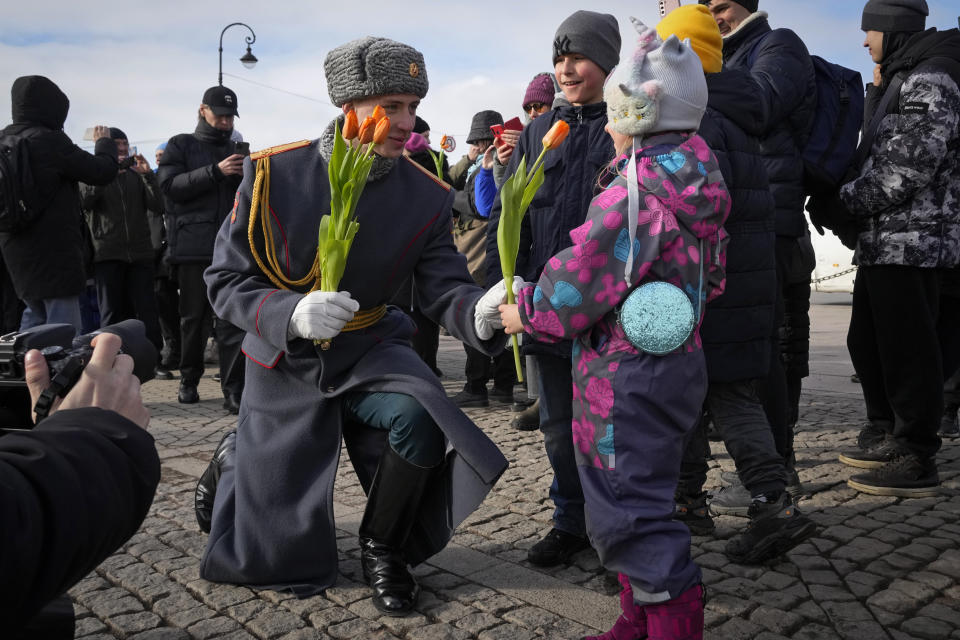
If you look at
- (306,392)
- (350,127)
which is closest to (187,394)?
(306,392)

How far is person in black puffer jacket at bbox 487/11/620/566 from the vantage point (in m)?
3.28

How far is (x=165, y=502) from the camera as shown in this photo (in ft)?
13.3

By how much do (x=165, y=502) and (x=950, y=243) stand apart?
3756mm

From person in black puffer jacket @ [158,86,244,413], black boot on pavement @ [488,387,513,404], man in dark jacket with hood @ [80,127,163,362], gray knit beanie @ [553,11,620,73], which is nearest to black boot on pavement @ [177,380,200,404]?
person in black puffer jacket @ [158,86,244,413]

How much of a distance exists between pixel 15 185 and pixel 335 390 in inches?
146

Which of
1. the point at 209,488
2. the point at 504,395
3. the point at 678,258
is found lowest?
the point at 504,395

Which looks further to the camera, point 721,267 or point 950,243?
point 950,243

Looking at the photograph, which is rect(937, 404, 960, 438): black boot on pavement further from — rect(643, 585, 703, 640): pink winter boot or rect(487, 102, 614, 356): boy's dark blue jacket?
rect(643, 585, 703, 640): pink winter boot

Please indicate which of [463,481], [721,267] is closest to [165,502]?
[463,481]

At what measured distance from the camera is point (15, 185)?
18.4 ft

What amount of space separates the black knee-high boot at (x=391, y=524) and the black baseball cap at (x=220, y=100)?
433cm

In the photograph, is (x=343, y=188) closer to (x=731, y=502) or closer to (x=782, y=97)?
(x=782, y=97)

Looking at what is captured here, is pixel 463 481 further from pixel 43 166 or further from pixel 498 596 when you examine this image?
pixel 43 166

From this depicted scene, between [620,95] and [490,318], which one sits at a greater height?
[620,95]
